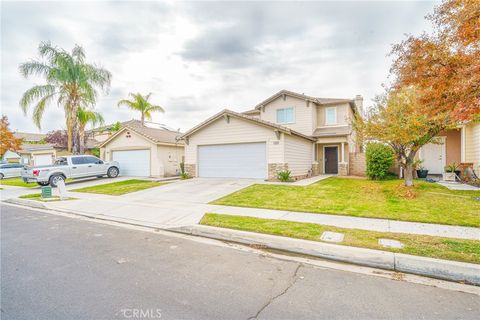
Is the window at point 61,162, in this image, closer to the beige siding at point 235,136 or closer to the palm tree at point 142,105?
the beige siding at point 235,136

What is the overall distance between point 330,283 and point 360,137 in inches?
434

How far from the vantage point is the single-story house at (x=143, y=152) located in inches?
771

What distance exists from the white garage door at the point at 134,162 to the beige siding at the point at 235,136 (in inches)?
166

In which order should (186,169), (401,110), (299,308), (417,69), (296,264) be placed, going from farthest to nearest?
(186,169) < (401,110) < (417,69) < (296,264) < (299,308)

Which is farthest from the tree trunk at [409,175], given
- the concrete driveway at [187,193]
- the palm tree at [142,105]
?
Answer: the palm tree at [142,105]

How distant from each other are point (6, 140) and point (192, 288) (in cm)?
3925

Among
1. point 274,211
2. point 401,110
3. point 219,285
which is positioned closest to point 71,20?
point 274,211

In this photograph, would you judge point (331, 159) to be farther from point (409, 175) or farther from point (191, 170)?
point (191, 170)

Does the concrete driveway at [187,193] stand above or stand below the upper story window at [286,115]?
below

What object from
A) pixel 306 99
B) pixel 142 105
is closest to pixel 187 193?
pixel 306 99

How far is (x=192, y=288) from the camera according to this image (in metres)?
3.57

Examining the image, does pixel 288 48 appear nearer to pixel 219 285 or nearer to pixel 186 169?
pixel 186 169

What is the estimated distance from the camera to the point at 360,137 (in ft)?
43.2

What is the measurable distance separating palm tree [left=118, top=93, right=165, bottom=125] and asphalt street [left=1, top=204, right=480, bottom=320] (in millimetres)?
25328
